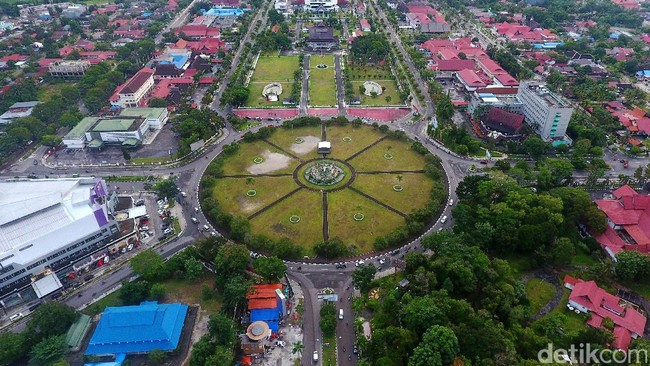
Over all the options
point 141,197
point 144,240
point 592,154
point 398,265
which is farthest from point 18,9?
point 592,154

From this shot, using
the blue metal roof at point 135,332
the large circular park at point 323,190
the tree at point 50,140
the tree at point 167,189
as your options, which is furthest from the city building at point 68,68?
the blue metal roof at point 135,332

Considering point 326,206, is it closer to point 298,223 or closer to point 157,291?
point 298,223

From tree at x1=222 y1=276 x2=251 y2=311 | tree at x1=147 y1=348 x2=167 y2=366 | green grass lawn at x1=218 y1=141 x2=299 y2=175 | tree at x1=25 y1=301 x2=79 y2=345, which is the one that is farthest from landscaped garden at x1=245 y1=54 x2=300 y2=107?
tree at x1=147 y1=348 x2=167 y2=366

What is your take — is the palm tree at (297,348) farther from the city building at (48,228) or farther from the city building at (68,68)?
the city building at (68,68)

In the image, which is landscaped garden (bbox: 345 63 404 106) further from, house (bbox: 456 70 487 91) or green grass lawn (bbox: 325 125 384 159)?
house (bbox: 456 70 487 91)

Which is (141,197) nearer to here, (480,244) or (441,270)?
(441,270)

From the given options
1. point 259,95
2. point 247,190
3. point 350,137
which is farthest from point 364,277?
point 259,95
